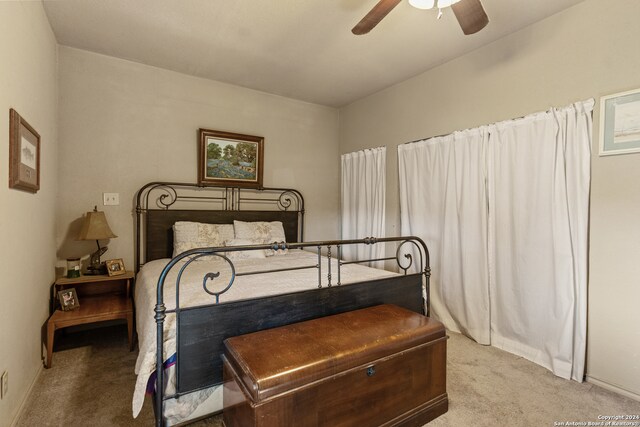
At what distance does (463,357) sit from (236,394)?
1919 millimetres

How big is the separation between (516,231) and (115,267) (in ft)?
11.4

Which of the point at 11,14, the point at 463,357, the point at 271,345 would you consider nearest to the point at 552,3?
the point at 463,357

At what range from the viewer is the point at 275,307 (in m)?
1.78

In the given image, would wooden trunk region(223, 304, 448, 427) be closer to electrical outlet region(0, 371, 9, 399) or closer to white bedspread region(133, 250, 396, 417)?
white bedspread region(133, 250, 396, 417)

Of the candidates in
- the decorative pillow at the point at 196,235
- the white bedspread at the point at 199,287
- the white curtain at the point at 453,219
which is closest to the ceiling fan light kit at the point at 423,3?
the white curtain at the point at 453,219

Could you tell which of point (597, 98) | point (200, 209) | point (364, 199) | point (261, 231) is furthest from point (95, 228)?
point (597, 98)

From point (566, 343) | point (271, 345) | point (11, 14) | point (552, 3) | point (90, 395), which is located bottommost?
point (90, 395)

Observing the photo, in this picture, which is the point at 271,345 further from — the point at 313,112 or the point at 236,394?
the point at 313,112

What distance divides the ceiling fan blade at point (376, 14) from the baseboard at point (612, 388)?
275 centimetres

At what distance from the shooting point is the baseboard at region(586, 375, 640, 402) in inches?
78.2

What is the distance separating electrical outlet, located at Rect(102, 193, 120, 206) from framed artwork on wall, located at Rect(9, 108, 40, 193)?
0.92m

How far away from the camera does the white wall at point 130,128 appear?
9.52 feet

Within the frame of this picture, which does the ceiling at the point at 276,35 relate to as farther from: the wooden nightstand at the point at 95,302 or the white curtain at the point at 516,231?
the wooden nightstand at the point at 95,302

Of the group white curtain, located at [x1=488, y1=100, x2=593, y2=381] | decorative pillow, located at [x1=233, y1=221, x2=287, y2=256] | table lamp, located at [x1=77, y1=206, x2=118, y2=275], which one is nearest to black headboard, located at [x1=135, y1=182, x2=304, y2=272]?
decorative pillow, located at [x1=233, y1=221, x2=287, y2=256]
